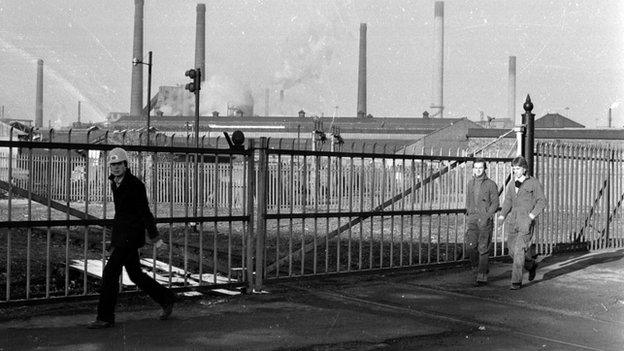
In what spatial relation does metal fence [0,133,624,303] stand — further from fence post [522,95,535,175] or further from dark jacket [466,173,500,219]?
dark jacket [466,173,500,219]

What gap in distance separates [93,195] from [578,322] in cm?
2864

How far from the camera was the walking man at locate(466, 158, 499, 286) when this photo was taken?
35.5ft

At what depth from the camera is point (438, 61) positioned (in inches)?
3199

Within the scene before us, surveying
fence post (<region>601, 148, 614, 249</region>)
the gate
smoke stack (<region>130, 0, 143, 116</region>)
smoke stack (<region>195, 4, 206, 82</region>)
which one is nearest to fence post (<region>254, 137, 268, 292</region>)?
the gate

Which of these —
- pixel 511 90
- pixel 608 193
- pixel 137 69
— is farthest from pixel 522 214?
pixel 511 90

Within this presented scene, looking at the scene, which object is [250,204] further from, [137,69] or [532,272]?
[137,69]

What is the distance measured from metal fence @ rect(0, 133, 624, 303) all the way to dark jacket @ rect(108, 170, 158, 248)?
0.33m

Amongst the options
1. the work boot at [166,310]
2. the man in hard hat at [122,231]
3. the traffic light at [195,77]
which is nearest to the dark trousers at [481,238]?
the work boot at [166,310]

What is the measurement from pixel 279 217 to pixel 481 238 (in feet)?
9.03

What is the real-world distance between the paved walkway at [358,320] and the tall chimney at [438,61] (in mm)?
71601

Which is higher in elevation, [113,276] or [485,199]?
[485,199]

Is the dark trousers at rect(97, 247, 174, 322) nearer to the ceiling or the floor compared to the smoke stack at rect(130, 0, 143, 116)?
nearer to the floor

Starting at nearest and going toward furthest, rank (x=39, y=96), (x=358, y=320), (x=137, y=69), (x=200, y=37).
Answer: (x=358, y=320) < (x=200, y=37) < (x=137, y=69) < (x=39, y=96)

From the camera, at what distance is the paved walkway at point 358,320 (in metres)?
7.15
